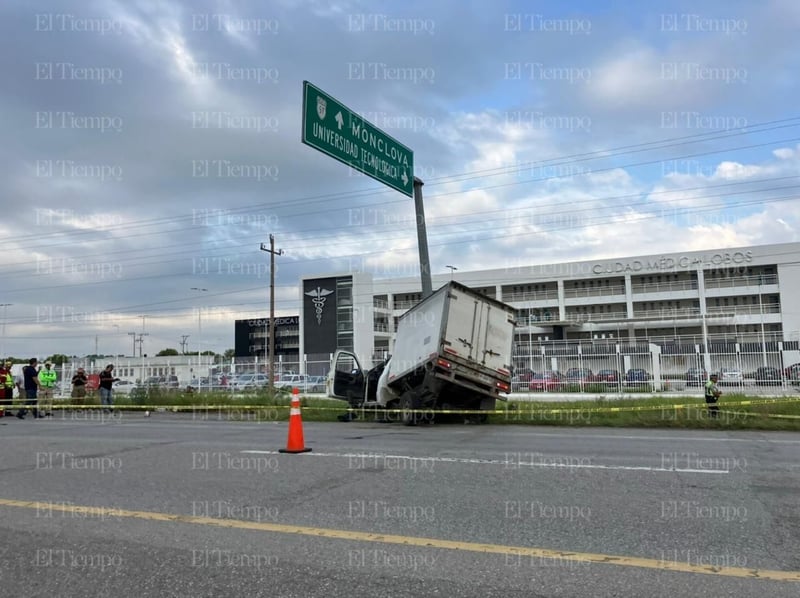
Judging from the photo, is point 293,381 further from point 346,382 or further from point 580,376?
point 346,382

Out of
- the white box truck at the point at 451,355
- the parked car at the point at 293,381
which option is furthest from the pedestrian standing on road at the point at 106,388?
the white box truck at the point at 451,355

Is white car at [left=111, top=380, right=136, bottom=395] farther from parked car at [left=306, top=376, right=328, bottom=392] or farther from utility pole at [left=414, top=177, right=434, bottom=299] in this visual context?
utility pole at [left=414, top=177, right=434, bottom=299]

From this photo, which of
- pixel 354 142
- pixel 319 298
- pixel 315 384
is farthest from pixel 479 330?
pixel 319 298

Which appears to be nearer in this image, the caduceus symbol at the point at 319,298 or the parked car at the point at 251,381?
the parked car at the point at 251,381

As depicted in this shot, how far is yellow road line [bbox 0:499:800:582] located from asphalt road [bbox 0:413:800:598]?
0.07 ft

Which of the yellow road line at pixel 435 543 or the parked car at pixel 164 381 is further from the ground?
the parked car at pixel 164 381

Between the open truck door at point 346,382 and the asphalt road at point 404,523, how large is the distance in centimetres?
754

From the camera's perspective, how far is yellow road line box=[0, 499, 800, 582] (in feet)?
13.4

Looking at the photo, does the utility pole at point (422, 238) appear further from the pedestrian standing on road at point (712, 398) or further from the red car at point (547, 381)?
the red car at point (547, 381)

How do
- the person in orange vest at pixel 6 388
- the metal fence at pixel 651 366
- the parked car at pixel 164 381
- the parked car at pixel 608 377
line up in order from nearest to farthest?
the person in orange vest at pixel 6 388, the metal fence at pixel 651 366, the parked car at pixel 608 377, the parked car at pixel 164 381

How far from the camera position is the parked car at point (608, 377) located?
83.1ft

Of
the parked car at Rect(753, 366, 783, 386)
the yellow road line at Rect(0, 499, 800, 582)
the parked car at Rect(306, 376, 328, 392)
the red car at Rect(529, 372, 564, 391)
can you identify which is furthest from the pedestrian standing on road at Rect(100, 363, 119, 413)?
the parked car at Rect(753, 366, 783, 386)

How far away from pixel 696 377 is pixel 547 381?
5709 mm

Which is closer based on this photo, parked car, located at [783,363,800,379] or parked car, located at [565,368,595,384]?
parked car, located at [783,363,800,379]
